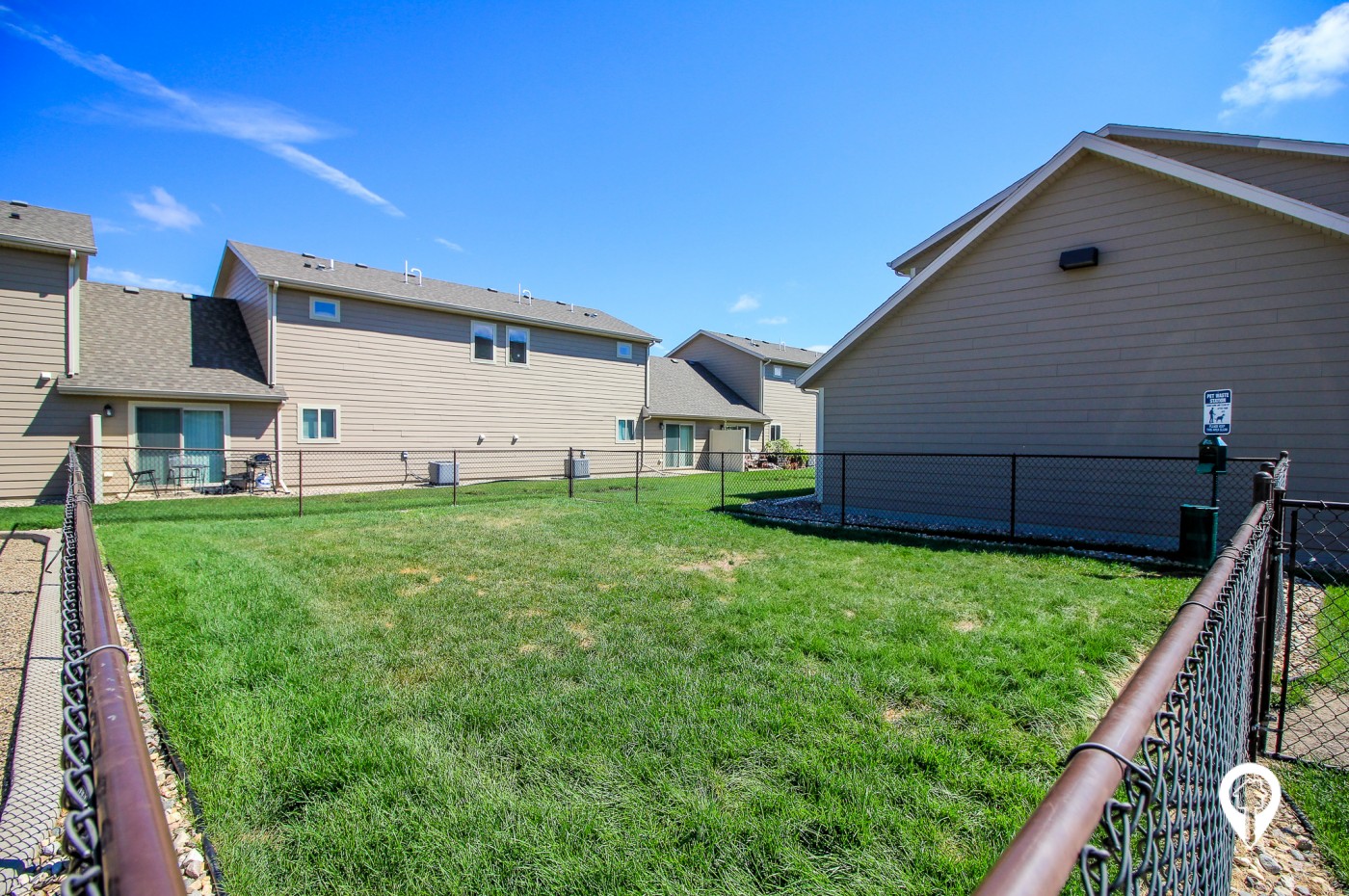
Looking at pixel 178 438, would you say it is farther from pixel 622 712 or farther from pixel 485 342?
pixel 622 712

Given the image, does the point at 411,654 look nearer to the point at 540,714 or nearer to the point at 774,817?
the point at 540,714

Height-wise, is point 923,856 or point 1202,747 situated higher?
point 1202,747

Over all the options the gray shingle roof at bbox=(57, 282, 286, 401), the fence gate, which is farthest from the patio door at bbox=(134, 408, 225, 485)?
the fence gate

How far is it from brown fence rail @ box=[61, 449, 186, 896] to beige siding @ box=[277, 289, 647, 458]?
1706 cm

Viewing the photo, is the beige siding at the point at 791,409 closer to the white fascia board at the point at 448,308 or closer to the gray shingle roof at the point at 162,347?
the white fascia board at the point at 448,308

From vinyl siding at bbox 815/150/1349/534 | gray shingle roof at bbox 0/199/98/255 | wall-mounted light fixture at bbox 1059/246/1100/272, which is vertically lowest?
vinyl siding at bbox 815/150/1349/534

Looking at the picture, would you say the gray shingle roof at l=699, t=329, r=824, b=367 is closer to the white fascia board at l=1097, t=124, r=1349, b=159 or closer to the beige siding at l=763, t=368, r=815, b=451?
the beige siding at l=763, t=368, r=815, b=451

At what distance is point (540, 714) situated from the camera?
3273 millimetres

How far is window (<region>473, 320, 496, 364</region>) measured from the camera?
Answer: 19250 millimetres

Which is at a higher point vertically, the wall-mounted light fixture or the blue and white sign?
the wall-mounted light fixture

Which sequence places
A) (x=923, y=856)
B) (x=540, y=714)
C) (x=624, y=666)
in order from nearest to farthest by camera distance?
(x=923, y=856)
(x=540, y=714)
(x=624, y=666)

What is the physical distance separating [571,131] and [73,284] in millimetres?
11490

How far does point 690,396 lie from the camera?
85.8 ft

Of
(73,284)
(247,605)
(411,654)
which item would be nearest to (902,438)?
(411,654)
